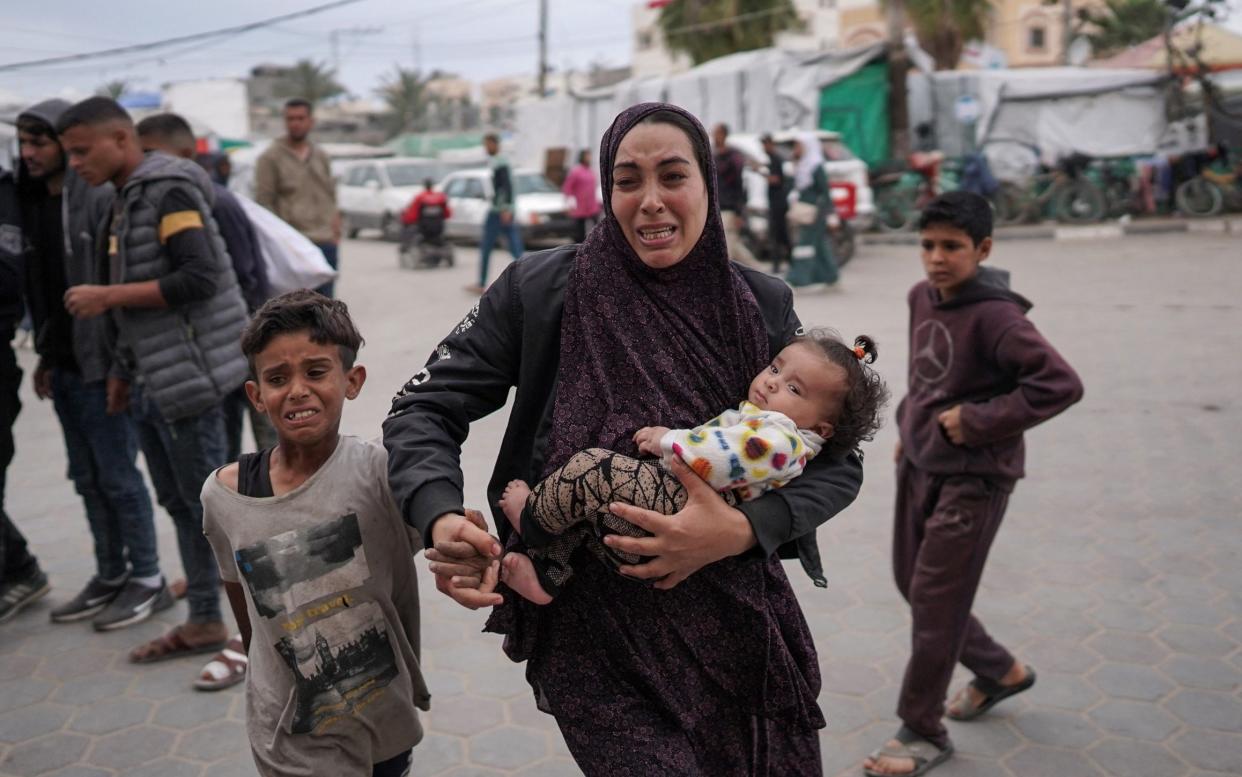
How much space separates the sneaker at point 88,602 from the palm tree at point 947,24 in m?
A: 21.1

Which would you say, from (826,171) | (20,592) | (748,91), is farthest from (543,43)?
(20,592)

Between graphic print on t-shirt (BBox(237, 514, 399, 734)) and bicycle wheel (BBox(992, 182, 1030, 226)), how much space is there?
18.7 metres

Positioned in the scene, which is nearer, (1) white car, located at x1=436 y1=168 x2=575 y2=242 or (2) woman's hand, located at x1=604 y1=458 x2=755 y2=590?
(2) woman's hand, located at x1=604 y1=458 x2=755 y2=590

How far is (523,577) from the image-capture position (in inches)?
73.1

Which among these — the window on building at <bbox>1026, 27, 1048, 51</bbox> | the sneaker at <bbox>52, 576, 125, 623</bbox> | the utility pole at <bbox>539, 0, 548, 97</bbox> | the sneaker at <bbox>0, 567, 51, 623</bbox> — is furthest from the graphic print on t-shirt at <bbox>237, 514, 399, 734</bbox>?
the window on building at <bbox>1026, 27, 1048, 51</bbox>

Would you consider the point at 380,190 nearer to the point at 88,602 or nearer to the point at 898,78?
the point at 898,78

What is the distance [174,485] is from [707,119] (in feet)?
65.0

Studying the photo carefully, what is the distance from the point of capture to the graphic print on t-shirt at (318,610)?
2.31 m

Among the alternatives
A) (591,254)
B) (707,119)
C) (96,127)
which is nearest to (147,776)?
(96,127)

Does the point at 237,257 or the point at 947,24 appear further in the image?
the point at 947,24

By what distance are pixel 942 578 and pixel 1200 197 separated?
1788 centimetres

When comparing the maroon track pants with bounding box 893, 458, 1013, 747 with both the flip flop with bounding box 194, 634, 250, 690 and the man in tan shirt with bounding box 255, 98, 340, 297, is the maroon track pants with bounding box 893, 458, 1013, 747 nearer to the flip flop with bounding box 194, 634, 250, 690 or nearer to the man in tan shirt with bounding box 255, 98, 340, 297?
the flip flop with bounding box 194, 634, 250, 690

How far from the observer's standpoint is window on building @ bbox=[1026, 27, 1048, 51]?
5153cm

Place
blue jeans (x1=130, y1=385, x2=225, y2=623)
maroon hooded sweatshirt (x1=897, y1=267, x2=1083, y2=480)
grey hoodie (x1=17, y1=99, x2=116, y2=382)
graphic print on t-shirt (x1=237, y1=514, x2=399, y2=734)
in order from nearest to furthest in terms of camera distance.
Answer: graphic print on t-shirt (x1=237, y1=514, x2=399, y2=734), maroon hooded sweatshirt (x1=897, y1=267, x2=1083, y2=480), blue jeans (x1=130, y1=385, x2=225, y2=623), grey hoodie (x1=17, y1=99, x2=116, y2=382)
